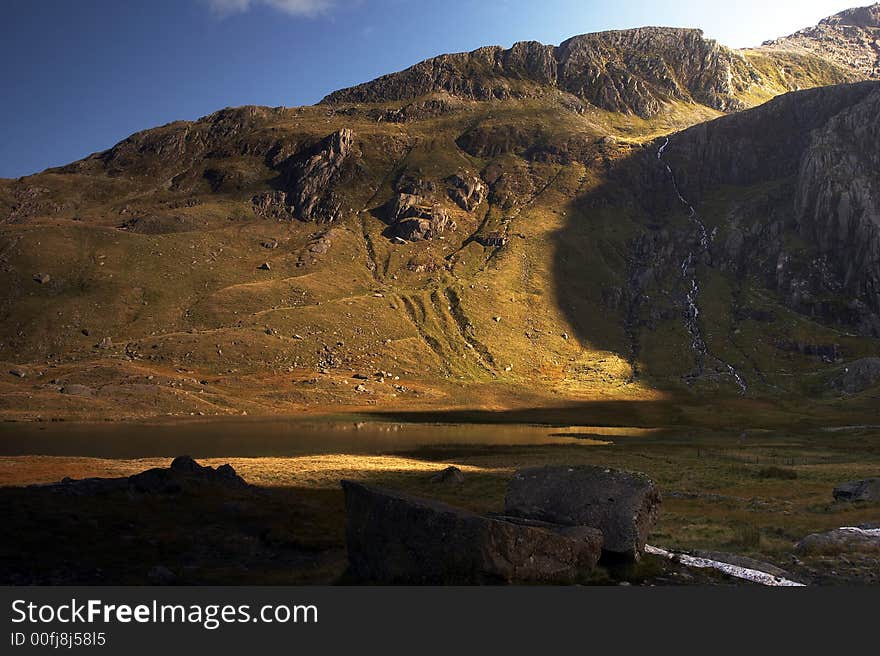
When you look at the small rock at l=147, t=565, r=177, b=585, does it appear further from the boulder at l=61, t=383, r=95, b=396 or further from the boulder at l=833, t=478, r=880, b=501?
the boulder at l=61, t=383, r=95, b=396

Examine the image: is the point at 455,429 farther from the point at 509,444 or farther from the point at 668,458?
the point at 668,458

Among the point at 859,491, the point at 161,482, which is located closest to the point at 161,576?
A: the point at 161,482

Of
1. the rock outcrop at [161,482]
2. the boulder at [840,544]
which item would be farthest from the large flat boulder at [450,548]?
the rock outcrop at [161,482]

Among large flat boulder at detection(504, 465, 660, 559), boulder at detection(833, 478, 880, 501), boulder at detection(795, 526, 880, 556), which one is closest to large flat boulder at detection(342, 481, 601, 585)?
large flat boulder at detection(504, 465, 660, 559)

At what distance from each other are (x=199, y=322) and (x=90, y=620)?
18083 centimetres

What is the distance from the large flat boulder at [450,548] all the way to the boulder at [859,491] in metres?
34.6

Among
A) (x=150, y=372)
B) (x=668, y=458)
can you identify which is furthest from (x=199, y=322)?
(x=668, y=458)

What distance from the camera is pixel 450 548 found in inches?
646

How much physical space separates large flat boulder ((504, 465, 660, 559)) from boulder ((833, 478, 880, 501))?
2959 centimetres

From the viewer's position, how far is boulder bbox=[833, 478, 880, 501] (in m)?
42.7

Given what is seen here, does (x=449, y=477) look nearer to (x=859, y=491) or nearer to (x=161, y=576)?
(x=859, y=491)

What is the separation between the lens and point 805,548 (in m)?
25.8

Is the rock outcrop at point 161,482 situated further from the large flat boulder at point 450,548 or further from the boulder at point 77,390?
Result: the boulder at point 77,390

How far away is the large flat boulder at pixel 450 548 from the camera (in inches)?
637
